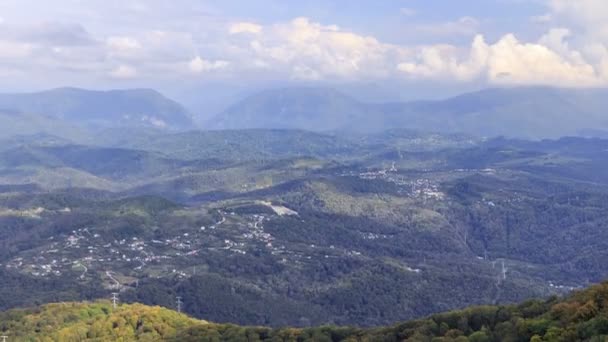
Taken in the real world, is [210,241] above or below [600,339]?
below

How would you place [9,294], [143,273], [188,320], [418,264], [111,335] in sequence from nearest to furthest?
[111,335] < [188,320] < [9,294] < [143,273] < [418,264]

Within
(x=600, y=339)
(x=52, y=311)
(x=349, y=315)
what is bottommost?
(x=349, y=315)

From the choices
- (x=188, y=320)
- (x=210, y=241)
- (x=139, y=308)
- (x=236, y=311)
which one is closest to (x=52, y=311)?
(x=139, y=308)

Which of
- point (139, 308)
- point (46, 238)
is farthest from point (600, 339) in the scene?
point (46, 238)

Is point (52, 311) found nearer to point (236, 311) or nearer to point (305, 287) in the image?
point (236, 311)

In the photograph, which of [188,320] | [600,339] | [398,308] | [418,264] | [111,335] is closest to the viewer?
[600,339]

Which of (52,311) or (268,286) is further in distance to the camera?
(268,286)
